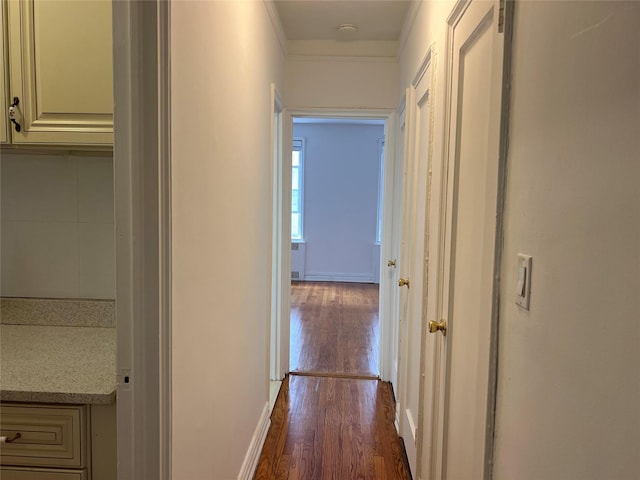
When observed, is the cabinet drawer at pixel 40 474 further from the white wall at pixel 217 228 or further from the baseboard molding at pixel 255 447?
the baseboard molding at pixel 255 447

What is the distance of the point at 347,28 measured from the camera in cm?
282

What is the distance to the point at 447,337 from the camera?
1.51 meters

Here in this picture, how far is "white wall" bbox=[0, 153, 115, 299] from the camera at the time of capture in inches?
66.2

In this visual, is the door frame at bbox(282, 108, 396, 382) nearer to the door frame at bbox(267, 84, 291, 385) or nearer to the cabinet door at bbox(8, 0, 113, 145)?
the door frame at bbox(267, 84, 291, 385)

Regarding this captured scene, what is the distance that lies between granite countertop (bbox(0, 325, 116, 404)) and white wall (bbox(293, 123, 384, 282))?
18.5ft

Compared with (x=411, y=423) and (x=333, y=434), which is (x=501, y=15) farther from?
(x=333, y=434)

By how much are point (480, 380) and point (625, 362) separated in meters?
0.58

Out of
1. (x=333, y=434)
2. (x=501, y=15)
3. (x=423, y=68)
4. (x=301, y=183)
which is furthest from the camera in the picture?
(x=301, y=183)

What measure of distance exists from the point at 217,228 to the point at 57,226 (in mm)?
728

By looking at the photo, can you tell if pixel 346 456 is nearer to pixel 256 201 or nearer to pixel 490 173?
pixel 256 201

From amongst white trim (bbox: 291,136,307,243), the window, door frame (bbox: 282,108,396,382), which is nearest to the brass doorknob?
door frame (bbox: 282,108,396,382)

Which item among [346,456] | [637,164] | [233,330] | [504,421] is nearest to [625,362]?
[637,164]

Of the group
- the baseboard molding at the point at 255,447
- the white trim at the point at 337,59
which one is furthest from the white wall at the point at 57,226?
the white trim at the point at 337,59

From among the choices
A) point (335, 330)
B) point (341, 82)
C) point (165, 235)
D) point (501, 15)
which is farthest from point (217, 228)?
point (335, 330)
